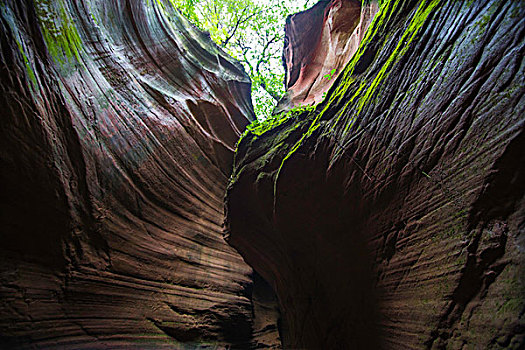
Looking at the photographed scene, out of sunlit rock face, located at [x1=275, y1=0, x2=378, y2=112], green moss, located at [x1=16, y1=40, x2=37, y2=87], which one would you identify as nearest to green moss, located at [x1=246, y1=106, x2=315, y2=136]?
sunlit rock face, located at [x1=275, y1=0, x2=378, y2=112]

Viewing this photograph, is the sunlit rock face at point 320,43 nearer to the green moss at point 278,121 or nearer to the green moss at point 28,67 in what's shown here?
the green moss at point 278,121

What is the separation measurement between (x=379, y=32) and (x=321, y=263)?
3797 mm

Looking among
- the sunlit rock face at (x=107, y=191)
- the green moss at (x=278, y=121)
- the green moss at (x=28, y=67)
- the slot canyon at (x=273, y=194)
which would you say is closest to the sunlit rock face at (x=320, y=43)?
the slot canyon at (x=273, y=194)

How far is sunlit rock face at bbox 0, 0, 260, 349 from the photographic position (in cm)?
350

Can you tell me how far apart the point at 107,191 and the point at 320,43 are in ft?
27.6

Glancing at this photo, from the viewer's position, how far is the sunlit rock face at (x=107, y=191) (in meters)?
3.50

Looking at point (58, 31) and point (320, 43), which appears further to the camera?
point (320, 43)

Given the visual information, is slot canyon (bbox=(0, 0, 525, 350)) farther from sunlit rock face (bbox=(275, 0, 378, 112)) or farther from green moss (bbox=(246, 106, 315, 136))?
sunlit rock face (bbox=(275, 0, 378, 112))

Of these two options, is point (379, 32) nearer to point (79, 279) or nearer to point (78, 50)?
point (78, 50)

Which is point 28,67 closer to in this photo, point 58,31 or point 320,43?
point 58,31

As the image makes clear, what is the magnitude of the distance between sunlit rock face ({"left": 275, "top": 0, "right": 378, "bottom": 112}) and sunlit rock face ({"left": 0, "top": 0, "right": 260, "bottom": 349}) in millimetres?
3378

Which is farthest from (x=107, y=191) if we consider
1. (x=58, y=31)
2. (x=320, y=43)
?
(x=320, y=43)

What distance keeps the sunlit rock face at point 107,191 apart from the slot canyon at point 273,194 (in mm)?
29

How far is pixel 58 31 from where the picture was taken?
13.4 feet
